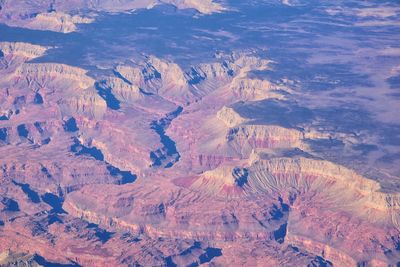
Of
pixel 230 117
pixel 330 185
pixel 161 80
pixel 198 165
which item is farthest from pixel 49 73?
pixel 330 185

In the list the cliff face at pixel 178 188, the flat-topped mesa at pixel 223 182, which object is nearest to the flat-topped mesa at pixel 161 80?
the cliff face at pixel 178 188

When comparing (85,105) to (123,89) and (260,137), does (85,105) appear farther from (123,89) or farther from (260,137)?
(260,137)

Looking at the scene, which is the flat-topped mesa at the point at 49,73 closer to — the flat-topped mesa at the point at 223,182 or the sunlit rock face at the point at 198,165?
the sunlit rock face at the point at 198,165

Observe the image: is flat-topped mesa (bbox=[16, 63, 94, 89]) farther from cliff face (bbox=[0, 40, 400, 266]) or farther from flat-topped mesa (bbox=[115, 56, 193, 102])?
flat-topped mesa (bbox=[115, 56, 193, 102])

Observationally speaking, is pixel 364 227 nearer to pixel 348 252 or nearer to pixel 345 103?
pixel 348 252

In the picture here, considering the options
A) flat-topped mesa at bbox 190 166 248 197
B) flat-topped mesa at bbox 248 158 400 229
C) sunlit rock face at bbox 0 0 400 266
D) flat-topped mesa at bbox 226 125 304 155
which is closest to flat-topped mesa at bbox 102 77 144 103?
sunlit rock face at bbox 0 0 400 266
